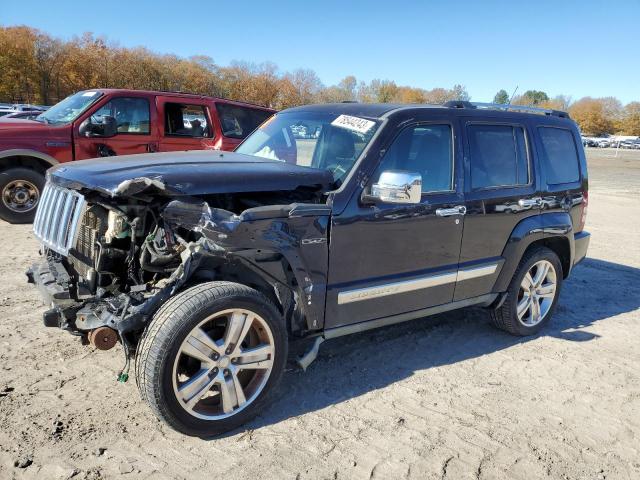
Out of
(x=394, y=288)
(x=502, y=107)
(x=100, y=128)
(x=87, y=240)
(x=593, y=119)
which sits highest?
(x=593, y=119)

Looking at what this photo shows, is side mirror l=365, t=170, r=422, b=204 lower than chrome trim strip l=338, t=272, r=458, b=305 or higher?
higher

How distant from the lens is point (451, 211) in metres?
3.90

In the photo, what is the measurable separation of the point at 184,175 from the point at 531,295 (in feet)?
11.2

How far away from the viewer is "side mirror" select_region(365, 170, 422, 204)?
323 centimetres

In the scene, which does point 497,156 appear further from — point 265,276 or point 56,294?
point 56,294

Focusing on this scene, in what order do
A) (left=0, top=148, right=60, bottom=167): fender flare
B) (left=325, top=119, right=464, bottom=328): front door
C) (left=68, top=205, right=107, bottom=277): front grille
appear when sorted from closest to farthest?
(left=68, top=205, right=107, bottom=277): front grille, (left=325, top=119, right=464, bottom=328): front door, (left=0, top=148, right=60, bottom=167): fender flare

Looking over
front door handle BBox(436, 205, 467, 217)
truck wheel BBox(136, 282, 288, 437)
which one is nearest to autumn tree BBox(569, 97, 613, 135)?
front door handle BBox(436, 205, 467, 217)

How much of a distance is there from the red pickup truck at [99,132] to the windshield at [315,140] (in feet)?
13.4

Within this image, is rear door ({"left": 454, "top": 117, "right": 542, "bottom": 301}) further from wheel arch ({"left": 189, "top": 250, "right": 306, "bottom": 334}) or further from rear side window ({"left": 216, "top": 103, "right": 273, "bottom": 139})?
rear side window ({"left": 216, "top": 103, "right": 273, "bottom": 139})

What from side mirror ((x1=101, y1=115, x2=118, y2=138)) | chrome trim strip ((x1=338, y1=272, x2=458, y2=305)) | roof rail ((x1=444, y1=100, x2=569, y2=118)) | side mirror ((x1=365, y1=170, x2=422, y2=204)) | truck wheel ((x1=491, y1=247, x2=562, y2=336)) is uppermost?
roof rail ((x1=444, y1=100, x2=569, y2=118))

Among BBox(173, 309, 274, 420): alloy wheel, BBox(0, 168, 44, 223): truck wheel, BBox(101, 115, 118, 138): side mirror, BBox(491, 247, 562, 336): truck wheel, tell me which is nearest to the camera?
BBox(173, 309, 274, 420): alloy wheel

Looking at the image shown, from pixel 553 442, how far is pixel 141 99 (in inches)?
295

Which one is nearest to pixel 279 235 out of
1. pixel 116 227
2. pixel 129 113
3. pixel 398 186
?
pixel 398 186

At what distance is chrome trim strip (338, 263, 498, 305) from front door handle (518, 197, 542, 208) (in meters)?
0.59
